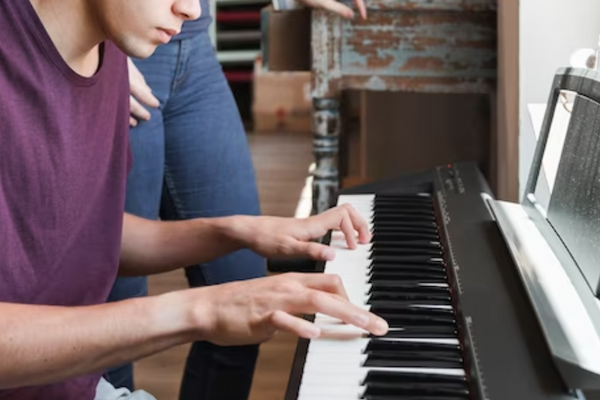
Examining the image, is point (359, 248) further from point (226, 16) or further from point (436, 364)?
point (226, 16)

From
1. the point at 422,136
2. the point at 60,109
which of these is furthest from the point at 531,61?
the point at 422,136

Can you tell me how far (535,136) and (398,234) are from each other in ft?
0.95

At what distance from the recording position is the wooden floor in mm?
2506

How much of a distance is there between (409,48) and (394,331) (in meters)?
1.04

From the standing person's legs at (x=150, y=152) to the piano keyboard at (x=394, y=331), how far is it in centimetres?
43

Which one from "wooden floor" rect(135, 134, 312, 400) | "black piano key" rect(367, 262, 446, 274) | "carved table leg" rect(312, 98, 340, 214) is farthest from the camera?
"wooden floor" rect(135, 134, 312, 400)

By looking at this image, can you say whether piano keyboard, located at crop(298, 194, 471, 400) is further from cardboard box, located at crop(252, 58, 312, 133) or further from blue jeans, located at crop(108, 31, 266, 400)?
cardboard box, located at crop(252, 58, 312, 133)

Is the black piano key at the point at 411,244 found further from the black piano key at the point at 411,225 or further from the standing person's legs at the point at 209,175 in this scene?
the standing person's legs at the point at 209,175

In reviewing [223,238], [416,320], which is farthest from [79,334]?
[223,238]

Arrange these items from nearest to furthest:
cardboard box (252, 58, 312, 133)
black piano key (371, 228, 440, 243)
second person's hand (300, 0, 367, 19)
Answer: black piano key (371, 228, 440, 243), second person's hand (300, 0, 367, 19), cardboard box (252, 58, 312, 133)

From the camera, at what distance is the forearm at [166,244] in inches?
56.9

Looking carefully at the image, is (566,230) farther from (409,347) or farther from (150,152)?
(150,152)

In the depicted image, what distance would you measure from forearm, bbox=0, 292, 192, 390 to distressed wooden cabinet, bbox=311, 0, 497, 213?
3.50 ft

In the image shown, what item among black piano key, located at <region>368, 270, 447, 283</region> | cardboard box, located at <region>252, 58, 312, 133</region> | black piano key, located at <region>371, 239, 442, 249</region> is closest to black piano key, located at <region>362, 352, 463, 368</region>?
black piano key, located at <region>368, 270, 447, 283</region>
